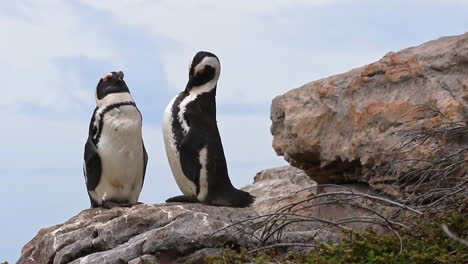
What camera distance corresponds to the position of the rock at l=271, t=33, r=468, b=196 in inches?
412

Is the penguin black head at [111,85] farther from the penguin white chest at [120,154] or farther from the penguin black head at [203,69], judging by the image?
the penguin black head at [203,69]

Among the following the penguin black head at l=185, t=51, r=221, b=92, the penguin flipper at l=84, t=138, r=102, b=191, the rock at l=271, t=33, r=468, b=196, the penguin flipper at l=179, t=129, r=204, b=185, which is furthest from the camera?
the penguin flipper at l=84, t=138, r=102, b=191

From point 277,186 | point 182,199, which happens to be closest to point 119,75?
point 182,199

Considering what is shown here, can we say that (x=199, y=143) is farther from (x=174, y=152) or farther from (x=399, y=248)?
(x=399, y=248)

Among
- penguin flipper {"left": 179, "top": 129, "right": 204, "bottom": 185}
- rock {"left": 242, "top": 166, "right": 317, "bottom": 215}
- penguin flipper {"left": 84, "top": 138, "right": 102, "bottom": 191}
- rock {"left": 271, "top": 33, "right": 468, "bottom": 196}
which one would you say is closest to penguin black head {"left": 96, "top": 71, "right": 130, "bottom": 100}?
penguin flipper {"left": 84, "top": 138, "right": 102, "bottom": 191}

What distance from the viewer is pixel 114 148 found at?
36.2 feet

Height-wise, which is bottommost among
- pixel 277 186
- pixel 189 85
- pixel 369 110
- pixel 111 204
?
pixel 277 186

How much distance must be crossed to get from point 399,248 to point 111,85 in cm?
430

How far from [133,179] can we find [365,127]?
2436 millimetres

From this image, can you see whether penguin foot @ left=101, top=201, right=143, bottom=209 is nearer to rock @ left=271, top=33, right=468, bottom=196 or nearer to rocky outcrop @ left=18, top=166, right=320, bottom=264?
rocky outcrop @ left=18, top=166, right=320, bottom=264

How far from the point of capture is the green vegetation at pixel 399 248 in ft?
25.0

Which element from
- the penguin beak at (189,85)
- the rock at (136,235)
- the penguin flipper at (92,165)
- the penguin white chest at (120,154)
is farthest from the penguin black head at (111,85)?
the rock at (136,235)

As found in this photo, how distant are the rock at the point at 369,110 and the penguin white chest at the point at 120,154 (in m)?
1.57

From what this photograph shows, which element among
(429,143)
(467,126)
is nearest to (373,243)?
(467,126)
